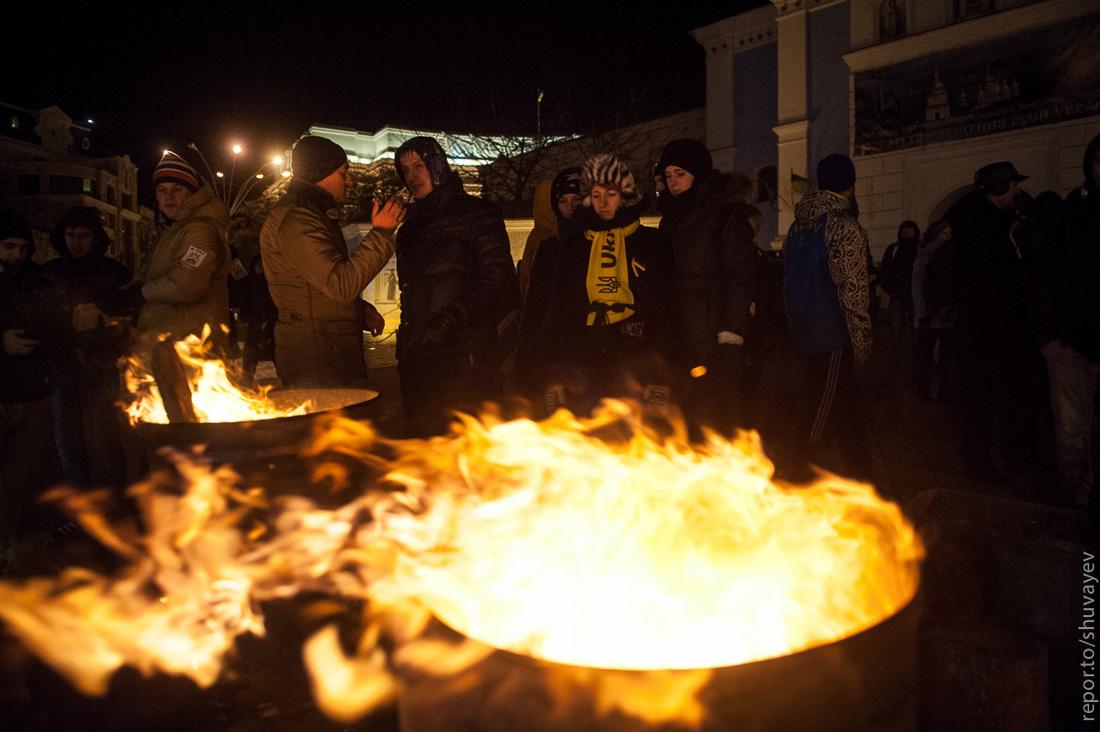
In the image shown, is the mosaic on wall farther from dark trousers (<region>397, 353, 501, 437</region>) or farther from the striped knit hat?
the striped knit hat

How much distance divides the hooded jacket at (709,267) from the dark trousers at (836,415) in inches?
23.6

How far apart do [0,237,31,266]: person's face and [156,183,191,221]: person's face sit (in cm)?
153

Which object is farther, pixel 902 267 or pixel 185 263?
pixel 902 267

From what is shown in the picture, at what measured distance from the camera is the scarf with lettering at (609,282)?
430cm

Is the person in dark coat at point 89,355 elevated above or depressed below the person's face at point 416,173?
below

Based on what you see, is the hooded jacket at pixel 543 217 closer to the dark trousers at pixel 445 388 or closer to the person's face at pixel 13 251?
the dark trousers at pixel 445 388

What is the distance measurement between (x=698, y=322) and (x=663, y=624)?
314 cm

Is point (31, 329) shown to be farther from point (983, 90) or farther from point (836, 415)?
point (983, 90)

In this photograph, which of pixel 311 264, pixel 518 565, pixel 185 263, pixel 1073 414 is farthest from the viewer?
pixel 1073 414

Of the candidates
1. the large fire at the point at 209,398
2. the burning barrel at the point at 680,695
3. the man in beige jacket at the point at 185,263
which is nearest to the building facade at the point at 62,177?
the man in beige jacket at the point at 185,263

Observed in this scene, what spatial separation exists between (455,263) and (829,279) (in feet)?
7.12

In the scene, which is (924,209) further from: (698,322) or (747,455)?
(747,455)

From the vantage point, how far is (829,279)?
4391 millimetres

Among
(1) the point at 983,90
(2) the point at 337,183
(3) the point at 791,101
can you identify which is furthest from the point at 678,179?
(3) the point at 791,101
